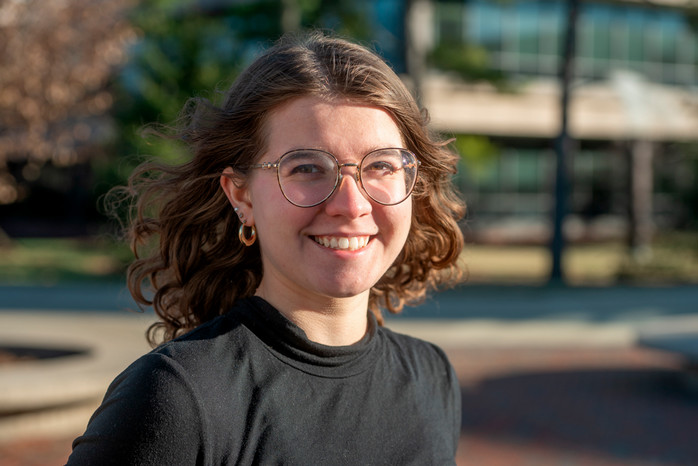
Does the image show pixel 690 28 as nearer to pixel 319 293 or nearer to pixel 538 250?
pixel 538 250

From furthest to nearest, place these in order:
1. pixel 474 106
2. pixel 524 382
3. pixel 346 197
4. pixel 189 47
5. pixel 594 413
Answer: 1. pixel 474 106
2. pixel 189 47
3. pixel 524 382
4. pixel 594 413
5. pixel 346 197

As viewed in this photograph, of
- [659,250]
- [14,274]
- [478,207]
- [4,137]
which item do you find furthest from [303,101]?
[478,207]

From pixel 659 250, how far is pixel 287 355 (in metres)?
21.6

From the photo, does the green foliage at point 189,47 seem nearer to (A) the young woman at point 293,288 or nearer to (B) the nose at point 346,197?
(A) the young woman at point 293,288

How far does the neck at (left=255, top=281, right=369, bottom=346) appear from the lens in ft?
5.91

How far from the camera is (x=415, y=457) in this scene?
181 centimetres

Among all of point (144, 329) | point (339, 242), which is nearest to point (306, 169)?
point (339, 242)

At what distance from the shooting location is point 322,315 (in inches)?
71.4

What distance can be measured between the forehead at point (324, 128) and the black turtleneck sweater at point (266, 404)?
356 millimetres

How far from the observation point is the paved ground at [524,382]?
6.38 m

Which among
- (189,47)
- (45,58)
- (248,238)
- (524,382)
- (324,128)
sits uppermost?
(189,47)

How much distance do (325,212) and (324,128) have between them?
171 millimetres

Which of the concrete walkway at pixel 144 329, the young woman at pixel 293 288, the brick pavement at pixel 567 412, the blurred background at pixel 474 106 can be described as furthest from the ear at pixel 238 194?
the concrete walkway at pixel 144 329

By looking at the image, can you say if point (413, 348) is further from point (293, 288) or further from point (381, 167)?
point (381, 167)
